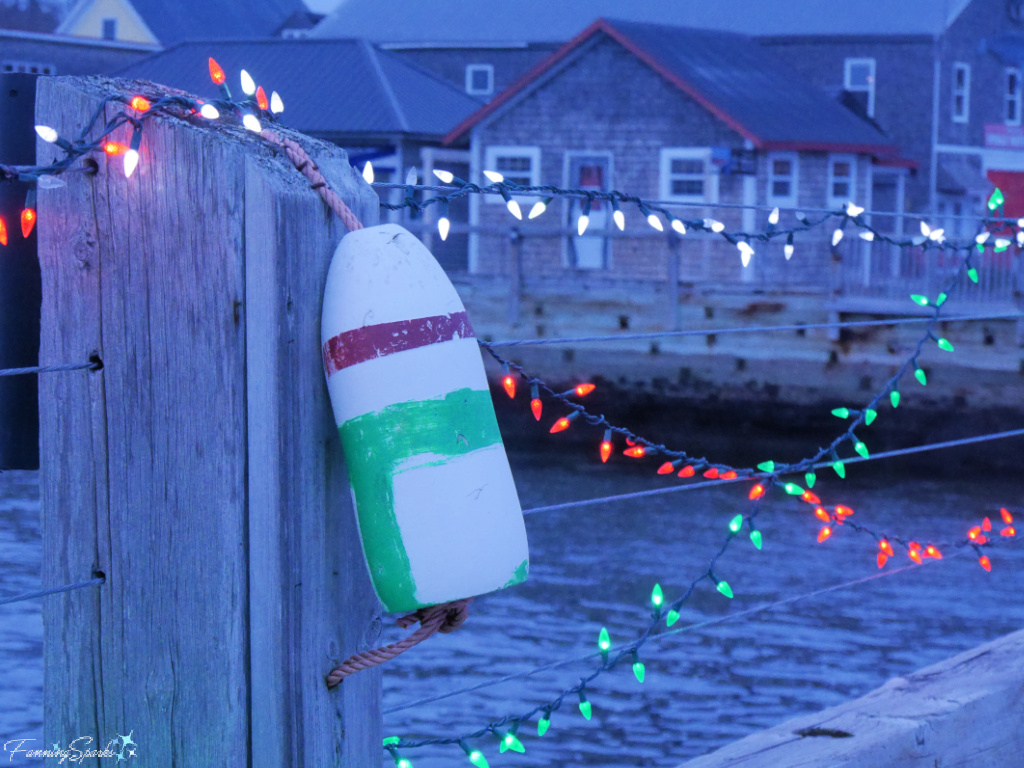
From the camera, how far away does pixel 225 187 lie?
1682 mm

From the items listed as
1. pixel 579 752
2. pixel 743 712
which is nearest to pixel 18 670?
pixel 579 752

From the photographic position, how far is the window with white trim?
30.5 meters

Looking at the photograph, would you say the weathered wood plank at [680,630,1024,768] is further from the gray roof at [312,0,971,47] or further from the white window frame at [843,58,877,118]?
the gray roof at [312,0,971,47]

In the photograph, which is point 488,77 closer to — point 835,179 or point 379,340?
point 835,179

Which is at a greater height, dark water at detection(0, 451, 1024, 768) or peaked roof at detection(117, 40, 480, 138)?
peaked roof at detection(117, 40, 480, 138)

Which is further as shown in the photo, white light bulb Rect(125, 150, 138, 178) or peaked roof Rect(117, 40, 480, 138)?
peaked roof Rect(117, 40, 480, 138)

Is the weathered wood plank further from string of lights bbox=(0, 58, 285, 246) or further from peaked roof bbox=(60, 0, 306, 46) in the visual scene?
peaked roof bbox=(60, 0, 306, 46)

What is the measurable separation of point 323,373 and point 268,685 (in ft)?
1.34

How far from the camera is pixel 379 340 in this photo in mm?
1689

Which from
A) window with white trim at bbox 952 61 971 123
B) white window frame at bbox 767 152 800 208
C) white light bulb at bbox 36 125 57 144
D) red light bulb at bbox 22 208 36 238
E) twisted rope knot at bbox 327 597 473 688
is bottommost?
twisted rope knot at bbox 327 597 473 688

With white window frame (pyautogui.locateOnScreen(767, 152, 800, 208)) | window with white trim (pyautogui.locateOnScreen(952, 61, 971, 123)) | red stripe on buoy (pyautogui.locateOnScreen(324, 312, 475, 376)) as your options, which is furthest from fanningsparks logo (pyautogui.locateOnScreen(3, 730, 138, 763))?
window with white trim (pyautogui.locateOnScreen(952, 61, 971, 123))

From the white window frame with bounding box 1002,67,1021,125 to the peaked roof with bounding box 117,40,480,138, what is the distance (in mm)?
12827

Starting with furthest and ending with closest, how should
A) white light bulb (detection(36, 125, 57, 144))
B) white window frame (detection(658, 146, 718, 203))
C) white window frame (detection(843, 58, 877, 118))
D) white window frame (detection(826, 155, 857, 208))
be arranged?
white window frame (detection(843, 58, 877, 118)) < white window frame (detection(826, 155, 857, 208)) < white window frame (detection(658, 146, 718, 203)) < white light bulb (detection(36, 125, 57, 144))

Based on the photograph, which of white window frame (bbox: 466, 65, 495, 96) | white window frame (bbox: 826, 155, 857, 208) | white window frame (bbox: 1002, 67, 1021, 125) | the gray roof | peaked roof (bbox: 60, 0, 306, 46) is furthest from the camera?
peaked roof (bbox: 60, 0, 306, 46)
